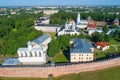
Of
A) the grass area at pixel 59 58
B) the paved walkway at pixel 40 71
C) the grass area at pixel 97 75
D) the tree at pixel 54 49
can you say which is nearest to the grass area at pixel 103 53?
the grass area at pixel 59 58

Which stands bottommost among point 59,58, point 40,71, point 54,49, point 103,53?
point 103,53

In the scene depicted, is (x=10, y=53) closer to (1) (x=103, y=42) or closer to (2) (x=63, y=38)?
(2) (x=63, y=38)

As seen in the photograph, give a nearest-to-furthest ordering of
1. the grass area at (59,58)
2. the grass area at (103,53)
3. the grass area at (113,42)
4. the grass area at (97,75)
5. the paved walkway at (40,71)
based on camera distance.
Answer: the grass area at (97,75) → the paved walkway at (40,71) → the grass area at (59,58) → the grass area at (103,53) → the grass area at (113,42)

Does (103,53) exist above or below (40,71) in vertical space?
below

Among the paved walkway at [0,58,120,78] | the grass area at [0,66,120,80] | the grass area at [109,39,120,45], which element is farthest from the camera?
the grass area at [109,39,120,45]

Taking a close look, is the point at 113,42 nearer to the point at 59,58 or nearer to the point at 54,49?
the point at 54,49

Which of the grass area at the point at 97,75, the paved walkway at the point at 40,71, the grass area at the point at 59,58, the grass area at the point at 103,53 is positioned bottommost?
the grass area at the point at 103,53

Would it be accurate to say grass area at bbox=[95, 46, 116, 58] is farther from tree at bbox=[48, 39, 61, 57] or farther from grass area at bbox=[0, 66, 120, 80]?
grass area at bbox=[0, 66, 120, 80]

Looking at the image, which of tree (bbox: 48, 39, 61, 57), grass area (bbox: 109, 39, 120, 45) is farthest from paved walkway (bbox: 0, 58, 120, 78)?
grass area (bbox: 109, 39, 120, 45)

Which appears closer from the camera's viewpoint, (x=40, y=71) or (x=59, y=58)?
(x=40, y=71)

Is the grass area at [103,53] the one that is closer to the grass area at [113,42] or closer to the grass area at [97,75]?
the grass area at [113,42]

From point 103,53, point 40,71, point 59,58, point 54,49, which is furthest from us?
point 103,53

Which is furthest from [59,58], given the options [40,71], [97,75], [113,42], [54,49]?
[113,42]
